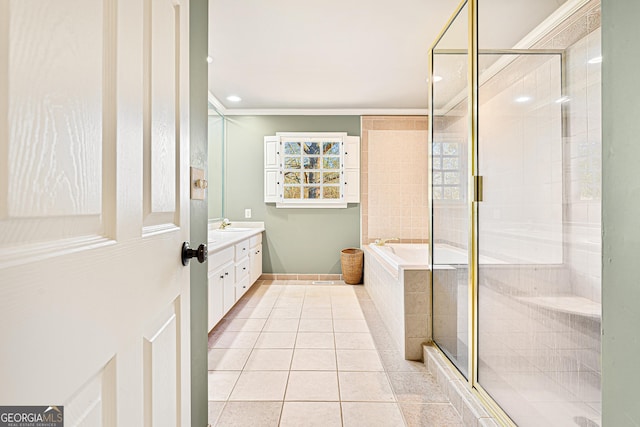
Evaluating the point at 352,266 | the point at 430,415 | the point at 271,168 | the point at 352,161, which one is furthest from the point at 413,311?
the point at 271,168

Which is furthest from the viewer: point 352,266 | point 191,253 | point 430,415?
point 352,266

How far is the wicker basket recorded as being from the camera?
4.77m

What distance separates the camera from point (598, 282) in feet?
3.55

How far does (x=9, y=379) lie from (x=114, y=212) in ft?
0.97

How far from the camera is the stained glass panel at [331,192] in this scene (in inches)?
198

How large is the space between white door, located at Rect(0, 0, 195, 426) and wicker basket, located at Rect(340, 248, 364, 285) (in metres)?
3.96

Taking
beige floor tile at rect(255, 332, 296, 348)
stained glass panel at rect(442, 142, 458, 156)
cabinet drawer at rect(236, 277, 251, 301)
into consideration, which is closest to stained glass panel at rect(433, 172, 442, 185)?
stained glass panel at rect(442, 142, 458, 156)

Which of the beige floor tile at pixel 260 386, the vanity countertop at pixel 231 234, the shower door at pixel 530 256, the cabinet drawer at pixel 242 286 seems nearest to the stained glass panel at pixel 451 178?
the shower door at pixel 530 256

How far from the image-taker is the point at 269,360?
96.6 inches

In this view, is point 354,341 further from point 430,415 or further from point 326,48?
point 326,48

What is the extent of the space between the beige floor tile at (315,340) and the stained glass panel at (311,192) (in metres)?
2.40


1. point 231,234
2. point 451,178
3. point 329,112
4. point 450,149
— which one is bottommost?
point 231,234

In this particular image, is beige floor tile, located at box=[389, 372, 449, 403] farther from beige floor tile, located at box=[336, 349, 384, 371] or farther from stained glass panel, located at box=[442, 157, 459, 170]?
stained glass panel, located at box=[442, 157, 459, 170]

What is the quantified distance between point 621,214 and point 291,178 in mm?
4389
